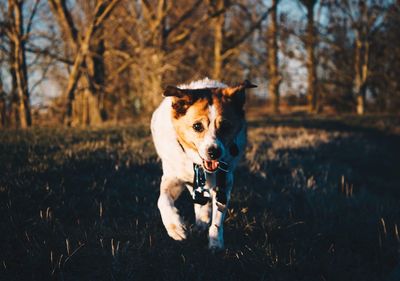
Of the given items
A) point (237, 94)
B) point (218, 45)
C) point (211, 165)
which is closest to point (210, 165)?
point (211, 165)

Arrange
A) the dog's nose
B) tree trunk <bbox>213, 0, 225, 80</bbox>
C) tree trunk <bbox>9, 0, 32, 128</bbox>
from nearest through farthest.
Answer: the dog's nose
tree trunk <bbox>9, 0, 32, 128</bbox>
tree trunk <bbox>213, 0, 225, 80</bbox>

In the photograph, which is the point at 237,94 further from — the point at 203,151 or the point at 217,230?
the point at 217,230

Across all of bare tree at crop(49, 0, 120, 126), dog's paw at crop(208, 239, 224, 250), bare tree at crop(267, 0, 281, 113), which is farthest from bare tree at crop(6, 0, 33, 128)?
bare tree at crop(267, 0, 281, 113)

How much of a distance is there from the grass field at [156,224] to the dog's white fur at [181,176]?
15 cm

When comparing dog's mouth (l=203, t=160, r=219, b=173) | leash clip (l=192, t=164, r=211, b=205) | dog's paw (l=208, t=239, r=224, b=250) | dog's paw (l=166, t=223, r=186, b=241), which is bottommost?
dog's paw (l=208, t=239, r=224, b=250)

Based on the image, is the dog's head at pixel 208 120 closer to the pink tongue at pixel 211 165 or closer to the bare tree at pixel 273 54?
the pink tongue at pixel 211 165

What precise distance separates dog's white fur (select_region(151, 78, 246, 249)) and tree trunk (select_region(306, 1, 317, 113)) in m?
21.6

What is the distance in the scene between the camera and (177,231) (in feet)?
10.4

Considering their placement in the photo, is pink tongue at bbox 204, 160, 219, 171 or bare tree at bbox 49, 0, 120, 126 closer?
pink tongue at bbox 204, 160, 219, 171

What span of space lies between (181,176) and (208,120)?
0.66 meters

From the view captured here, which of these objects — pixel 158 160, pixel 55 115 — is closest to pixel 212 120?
pixel 158 160

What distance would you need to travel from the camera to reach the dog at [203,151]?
123 inches

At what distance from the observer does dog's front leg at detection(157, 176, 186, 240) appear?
317 cm

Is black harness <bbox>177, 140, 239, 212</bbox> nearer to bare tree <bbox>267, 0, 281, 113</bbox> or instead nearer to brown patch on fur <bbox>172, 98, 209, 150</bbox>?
brown patch on fur <bbox>172, 98, 209, 150</bbox>
